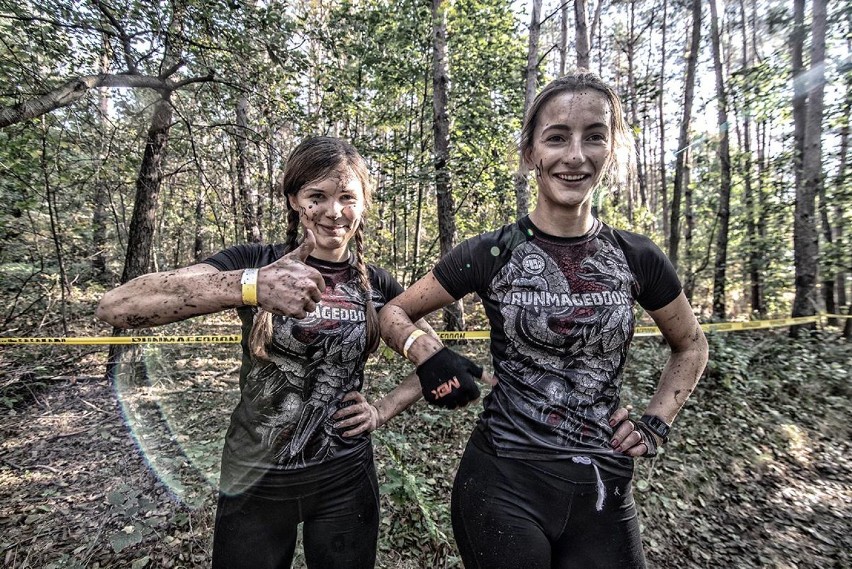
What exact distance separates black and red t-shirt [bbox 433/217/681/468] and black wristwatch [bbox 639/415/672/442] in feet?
0.81

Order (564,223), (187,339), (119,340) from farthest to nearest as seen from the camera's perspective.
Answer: (119,340) < (187,339) < (564,223)

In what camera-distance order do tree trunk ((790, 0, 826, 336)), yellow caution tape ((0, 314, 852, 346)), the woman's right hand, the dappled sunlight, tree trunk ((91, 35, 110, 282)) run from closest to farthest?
the woman's right hand, yellow caution tape ((0, 314, 852, 346)), the dappled sunlight, tree trunk ((91, 35, 110, 282)), tree trunk ((790, 0, 826, 336))

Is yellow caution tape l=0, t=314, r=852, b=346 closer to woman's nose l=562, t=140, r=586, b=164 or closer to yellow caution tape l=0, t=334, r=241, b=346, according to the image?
yellow caution tape l=0, t=334, r=241, b=346

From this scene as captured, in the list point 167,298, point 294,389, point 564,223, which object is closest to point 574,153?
point 564,223

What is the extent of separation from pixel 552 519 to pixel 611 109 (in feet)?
5.42

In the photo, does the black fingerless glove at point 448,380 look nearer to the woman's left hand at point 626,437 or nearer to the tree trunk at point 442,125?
the woman's left hand at point 626,437

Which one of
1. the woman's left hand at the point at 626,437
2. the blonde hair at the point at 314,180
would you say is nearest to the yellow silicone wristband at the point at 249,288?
the blonde hair at the point at 314,180

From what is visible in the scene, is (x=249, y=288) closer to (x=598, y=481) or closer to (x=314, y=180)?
(x=314, y=180)

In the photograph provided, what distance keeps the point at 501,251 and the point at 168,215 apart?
14815 mm

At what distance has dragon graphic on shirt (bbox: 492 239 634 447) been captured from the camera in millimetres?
1680

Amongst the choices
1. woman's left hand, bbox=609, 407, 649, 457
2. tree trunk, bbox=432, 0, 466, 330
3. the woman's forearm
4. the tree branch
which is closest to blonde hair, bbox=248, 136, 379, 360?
the woman's forearm

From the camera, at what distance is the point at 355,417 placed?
190cm

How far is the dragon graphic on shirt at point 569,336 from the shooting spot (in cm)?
168

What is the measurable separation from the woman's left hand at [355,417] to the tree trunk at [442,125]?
19.3 feet
